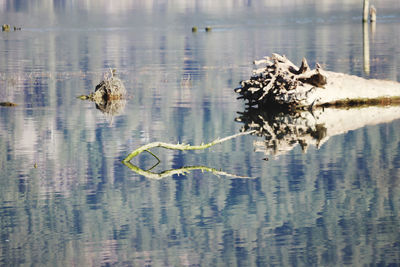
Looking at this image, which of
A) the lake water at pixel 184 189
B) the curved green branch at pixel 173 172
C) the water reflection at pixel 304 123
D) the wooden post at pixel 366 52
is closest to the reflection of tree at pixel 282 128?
the water reflection at pixel 304 123

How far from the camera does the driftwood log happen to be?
28.8 m

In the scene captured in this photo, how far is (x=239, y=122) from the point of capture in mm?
27031

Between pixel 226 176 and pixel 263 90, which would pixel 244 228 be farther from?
pixel 263 90

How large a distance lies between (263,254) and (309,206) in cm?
310

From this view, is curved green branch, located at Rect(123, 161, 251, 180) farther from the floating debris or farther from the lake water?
the floating debris

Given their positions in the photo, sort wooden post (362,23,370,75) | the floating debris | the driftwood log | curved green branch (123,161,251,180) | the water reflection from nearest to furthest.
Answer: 1. curved green branch (123,161,251,180)
2. the water reflection
3. the driftwood log
4. the floating debris
5. wooden post (362,23,370,75)

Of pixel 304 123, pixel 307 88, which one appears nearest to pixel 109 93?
pixel 307 88

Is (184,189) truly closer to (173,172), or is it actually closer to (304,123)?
(173,172)

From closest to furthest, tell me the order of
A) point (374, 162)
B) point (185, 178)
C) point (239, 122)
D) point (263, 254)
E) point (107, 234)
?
point (263, 254) → point (107, 234) → point (185, 178) → point (374, 162) → point (239, 122)

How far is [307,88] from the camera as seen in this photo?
29.0 m

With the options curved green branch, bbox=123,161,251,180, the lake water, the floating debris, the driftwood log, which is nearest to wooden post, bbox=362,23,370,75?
the lake water

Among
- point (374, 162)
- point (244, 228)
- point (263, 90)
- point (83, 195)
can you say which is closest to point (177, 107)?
point (263, 90)

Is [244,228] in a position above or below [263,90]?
below

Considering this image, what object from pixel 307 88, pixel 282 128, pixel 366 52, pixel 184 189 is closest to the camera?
pixel 184 189
